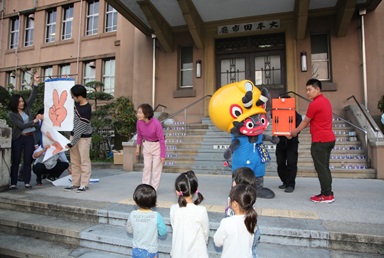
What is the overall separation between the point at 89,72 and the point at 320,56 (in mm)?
11227

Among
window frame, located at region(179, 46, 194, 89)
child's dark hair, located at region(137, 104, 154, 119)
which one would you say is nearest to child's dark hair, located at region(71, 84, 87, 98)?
child's dark hair, located at region(137, 104, 154, 119)

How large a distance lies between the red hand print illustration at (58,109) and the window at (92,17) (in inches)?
418

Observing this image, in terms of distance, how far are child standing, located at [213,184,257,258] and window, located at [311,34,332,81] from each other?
8.77m

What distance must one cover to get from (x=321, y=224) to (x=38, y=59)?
1699cm

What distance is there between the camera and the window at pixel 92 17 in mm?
14641

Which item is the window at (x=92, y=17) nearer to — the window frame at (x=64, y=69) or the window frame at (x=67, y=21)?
the window frame at (x=67, y=21)

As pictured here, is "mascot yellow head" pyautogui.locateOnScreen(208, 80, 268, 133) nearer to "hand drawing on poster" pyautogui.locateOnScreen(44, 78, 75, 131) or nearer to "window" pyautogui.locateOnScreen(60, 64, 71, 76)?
"hand drawing on poster" pyautogui.locateOnScreen(44, 78, 75, 131)

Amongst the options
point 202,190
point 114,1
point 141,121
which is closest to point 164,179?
point 202,190

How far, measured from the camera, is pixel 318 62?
9.63m

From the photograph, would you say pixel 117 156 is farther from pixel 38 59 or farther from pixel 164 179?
pixel 38 59

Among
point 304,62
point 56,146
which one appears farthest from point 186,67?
point 56,146

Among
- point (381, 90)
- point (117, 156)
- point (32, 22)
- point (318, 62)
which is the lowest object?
point (117, 156)

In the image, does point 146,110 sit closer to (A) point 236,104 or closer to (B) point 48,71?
(A) point 236,104

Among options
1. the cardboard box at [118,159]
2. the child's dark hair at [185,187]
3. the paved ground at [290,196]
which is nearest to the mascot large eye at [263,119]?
the paved ground at [290,196]
